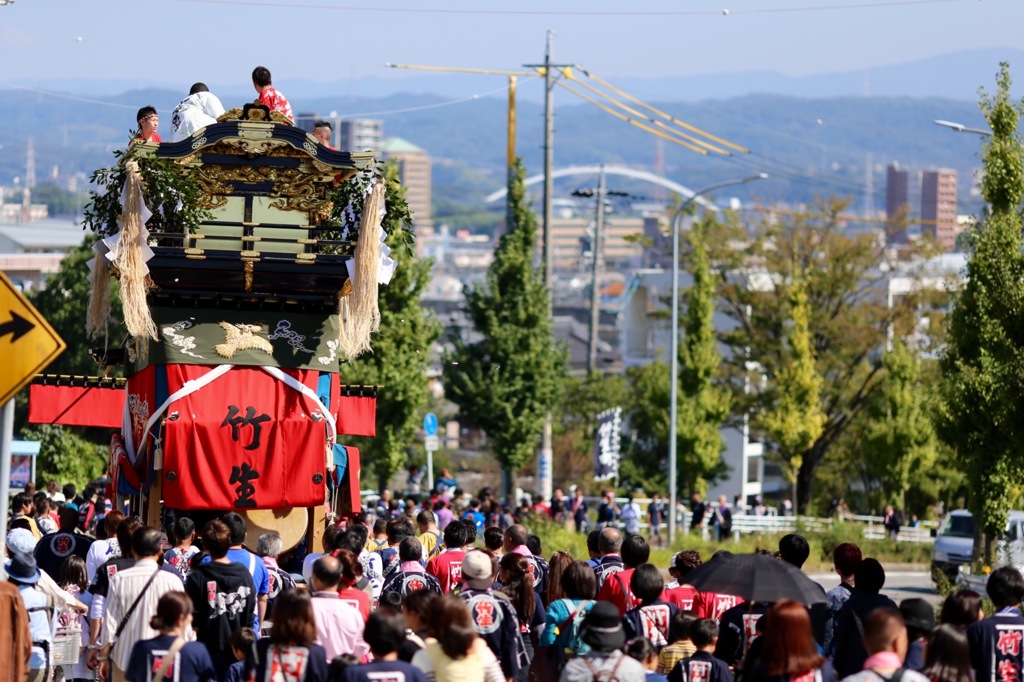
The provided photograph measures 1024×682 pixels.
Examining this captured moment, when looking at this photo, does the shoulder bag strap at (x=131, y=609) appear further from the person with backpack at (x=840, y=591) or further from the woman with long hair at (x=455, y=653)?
the person with backpack at (x=840, y=591)

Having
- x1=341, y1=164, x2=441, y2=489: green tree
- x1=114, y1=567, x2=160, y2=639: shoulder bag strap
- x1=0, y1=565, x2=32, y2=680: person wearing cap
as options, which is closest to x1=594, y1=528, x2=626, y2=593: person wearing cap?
x1=114, y1=567, x2=160, y2=639: shoulder bag strap

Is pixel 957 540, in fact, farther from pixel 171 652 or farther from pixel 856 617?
pixel 171 652

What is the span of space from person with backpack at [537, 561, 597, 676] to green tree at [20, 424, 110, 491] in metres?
26.9

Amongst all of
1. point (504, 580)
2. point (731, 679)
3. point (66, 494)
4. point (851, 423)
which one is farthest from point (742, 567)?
point (851, 423)

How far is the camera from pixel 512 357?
39.2 m

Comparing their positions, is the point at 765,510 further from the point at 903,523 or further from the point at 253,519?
→ the point at 253,519

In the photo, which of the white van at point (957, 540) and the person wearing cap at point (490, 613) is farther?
the white van at point (957, 540)

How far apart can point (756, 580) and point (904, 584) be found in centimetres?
2396

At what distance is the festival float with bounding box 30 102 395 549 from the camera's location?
1563cm

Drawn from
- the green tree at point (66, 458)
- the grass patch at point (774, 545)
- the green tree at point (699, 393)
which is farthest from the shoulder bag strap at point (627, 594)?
the green tree at point (699, 393)

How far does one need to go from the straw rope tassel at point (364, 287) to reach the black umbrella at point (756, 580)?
646cm

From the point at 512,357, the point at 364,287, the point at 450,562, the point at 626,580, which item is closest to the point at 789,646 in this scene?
the point at 626,580

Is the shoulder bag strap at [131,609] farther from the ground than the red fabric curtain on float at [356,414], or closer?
closer

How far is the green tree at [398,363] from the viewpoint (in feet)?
114
